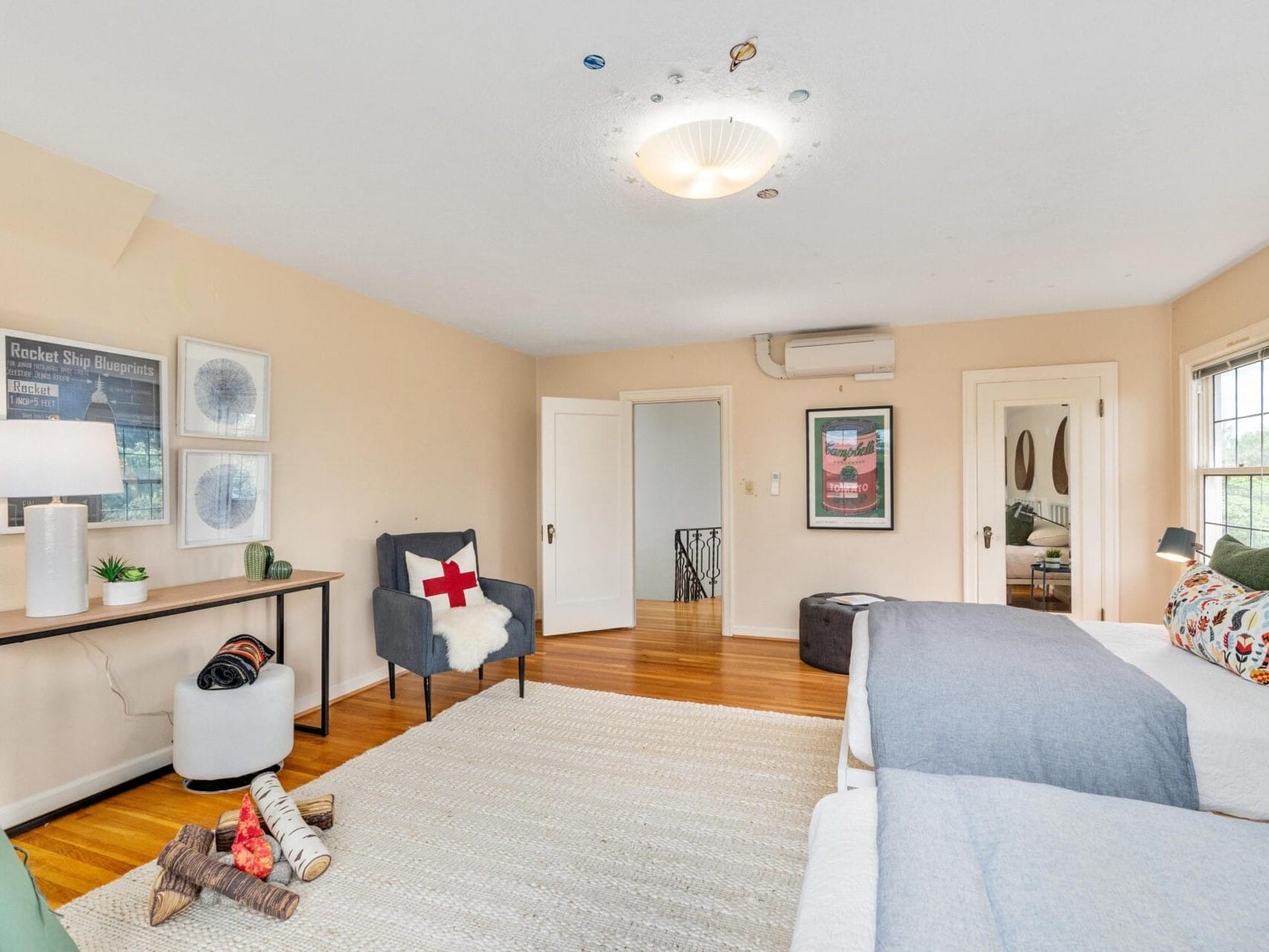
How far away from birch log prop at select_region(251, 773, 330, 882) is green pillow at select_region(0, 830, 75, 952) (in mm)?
641

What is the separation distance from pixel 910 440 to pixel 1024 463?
760 mm

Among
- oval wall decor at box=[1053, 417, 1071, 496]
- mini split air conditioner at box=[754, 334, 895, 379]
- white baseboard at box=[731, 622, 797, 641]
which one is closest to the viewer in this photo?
oval wall decor at box=[1053, 417, 1071, 496]

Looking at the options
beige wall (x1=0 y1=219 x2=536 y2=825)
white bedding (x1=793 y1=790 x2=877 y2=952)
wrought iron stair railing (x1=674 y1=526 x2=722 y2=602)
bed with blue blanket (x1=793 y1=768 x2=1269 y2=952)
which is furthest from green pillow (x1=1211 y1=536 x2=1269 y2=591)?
wrought iron stair railing (x1=674 y1=526 x2=722 y2=602)

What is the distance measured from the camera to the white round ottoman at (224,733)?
2.58 m

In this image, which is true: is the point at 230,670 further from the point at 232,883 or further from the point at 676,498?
the point at 676,498

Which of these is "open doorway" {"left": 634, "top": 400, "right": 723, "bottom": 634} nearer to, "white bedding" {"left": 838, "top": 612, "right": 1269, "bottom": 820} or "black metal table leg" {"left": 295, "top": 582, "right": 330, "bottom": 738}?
"black metal table leg" {"left": 295, "top": 582, "right": 330, "bottom": 738}

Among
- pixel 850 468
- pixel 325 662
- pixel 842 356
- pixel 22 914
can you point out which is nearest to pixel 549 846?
pixel 22 914

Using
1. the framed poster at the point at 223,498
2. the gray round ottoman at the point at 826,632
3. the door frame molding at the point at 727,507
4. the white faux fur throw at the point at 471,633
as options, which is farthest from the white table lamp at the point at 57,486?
the door frame molding at the point at 727,507

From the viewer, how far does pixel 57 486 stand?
207 centimetres

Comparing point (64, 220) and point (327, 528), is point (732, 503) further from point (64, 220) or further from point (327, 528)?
point (64, 220)

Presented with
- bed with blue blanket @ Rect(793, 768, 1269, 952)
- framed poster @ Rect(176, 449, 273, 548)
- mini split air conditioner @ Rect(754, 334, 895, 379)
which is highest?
mini split air conditioner @ Rect(754, 334, 895, 379)

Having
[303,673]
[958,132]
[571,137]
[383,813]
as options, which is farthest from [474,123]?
[303,673]

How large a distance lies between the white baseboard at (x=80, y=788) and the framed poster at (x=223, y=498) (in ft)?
3.05

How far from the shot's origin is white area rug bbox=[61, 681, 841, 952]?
180 centimetres
